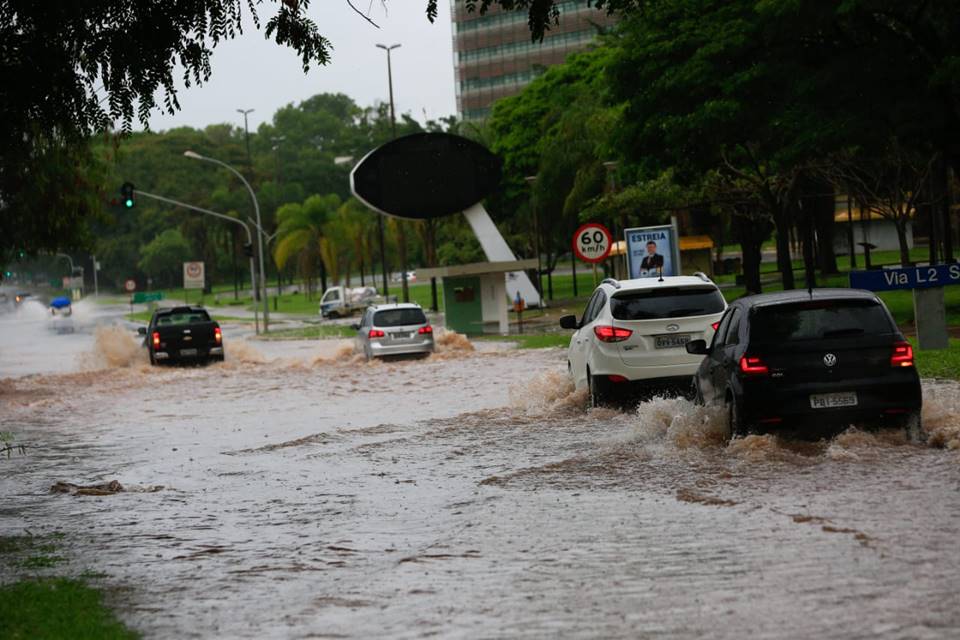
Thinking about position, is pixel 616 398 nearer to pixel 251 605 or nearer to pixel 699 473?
pixel 699 473

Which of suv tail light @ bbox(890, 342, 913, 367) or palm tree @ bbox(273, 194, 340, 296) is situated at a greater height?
palm tree @ bbox(273, 194, 340, 296)

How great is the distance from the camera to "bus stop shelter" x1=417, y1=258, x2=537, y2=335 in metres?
44.8

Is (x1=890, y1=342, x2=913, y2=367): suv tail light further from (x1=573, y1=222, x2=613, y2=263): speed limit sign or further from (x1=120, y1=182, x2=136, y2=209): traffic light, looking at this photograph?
(x1=120, y1=182, x2=136, y2=209): traffic light

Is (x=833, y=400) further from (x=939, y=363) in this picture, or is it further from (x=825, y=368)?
(x=939, y=363)

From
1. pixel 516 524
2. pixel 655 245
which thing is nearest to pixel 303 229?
pixel 655 245

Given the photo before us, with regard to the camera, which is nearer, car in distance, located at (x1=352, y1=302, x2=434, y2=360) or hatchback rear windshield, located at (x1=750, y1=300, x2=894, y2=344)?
hatchback rear windshield, located at (x1=750, y1=300, x2=894, y2=344)

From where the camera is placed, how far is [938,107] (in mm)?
25719

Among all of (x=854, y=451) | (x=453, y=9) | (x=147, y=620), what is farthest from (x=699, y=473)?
(x=453, y=9)

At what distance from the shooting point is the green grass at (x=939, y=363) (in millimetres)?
18422

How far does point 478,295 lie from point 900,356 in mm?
34317

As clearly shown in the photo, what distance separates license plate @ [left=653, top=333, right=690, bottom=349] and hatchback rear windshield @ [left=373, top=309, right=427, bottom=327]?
16827 mm

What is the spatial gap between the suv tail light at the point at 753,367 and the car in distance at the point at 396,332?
20.8 metres

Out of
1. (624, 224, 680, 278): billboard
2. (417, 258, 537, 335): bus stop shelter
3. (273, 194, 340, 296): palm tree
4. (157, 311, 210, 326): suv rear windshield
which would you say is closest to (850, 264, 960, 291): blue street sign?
(624, 224, 680, 278): billboard

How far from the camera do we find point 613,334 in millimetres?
16484
